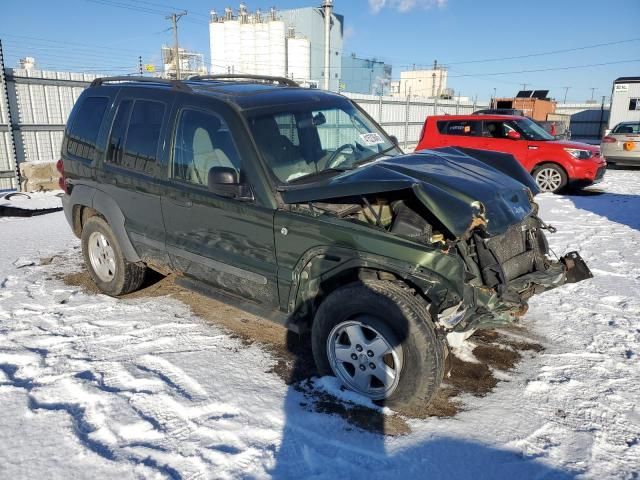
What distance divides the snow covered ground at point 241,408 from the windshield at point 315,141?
150 cm

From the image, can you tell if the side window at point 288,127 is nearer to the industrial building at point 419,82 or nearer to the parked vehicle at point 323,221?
the parked vehicle at point 323,221

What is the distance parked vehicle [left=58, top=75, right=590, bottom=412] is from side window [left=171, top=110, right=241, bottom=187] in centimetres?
1

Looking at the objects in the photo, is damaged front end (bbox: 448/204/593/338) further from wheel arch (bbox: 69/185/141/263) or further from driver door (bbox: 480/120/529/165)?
driver door (bbox: 480/120/529/165)

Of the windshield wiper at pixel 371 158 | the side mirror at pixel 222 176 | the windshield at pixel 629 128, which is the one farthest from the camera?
the windshield at pixel 629 128

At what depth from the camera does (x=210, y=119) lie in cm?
376

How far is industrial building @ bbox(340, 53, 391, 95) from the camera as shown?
54750 millimetres

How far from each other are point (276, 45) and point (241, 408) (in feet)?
151

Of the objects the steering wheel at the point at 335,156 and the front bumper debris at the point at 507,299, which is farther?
the steering wheel at the point at 335,156

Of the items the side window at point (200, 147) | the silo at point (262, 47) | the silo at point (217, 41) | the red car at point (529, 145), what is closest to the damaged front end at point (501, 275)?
the side window at point (200, 147)

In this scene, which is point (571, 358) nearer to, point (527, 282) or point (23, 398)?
point (527, 282)

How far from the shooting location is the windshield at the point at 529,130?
11134mm

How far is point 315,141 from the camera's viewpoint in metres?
3.88

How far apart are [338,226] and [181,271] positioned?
5.73ft

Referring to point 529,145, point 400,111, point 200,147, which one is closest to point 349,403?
point 200,147
